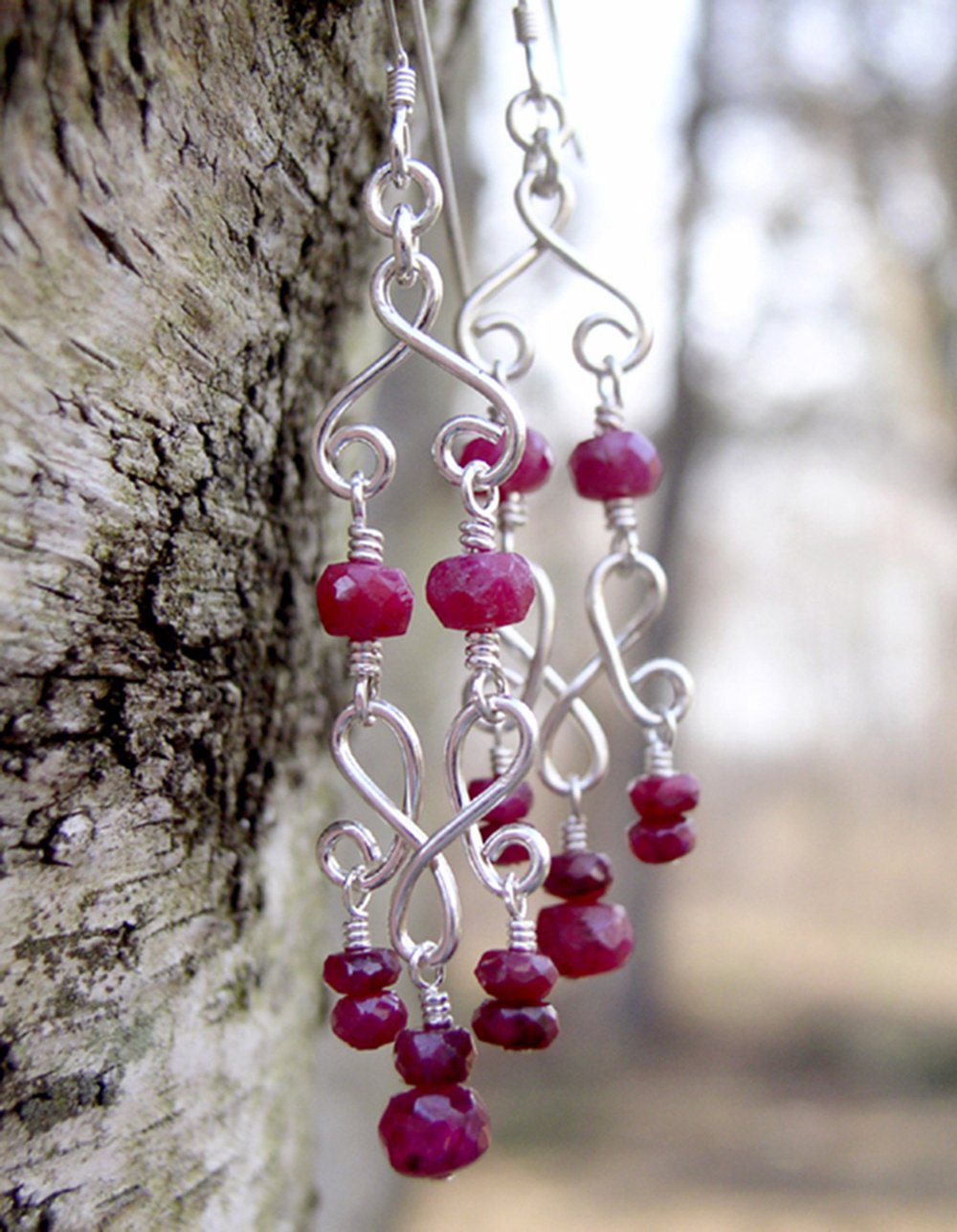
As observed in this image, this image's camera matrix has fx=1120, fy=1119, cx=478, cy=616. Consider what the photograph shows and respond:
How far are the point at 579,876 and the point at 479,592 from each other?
308 mm

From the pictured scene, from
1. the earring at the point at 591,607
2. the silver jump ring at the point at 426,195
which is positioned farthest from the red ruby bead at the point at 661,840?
the silver jump ring at the point at 426,195

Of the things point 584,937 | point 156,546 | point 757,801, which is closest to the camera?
point 156,546

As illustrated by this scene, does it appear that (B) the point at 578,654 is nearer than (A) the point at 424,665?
No

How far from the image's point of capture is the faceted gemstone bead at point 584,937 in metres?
0.90

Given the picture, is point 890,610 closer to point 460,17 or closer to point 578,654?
point 578,654

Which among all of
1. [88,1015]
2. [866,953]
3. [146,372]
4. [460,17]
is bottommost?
[866,953]

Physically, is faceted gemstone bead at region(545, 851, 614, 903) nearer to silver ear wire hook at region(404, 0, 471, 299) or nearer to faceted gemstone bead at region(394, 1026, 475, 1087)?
faceted gemstone bead at region(394, 1026, 475, 1087)

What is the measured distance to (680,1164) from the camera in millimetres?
3568

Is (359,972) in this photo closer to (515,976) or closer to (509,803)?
(515,976)

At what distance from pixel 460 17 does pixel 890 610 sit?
22.0ft

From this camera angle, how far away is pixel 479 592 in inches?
28.8

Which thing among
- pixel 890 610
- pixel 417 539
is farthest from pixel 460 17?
A: pixel 890 610

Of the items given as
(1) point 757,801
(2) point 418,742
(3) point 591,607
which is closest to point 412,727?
(2) point 418,742

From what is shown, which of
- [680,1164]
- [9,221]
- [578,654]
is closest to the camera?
[9,221]
